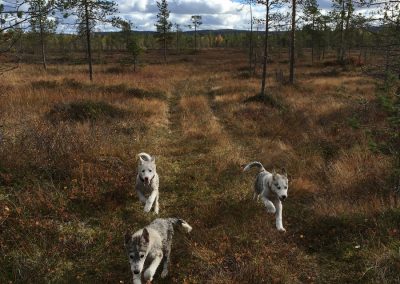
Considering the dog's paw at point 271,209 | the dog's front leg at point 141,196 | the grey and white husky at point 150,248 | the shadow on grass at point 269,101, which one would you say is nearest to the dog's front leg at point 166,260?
the grey and white husky at point 150,248

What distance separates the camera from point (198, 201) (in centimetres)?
830

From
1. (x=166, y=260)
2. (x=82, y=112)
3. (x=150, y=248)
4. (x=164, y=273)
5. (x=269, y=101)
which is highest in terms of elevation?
(x=82, y=112)

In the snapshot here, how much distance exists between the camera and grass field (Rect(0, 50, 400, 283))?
5.65 metres

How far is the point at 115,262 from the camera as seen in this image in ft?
19.4

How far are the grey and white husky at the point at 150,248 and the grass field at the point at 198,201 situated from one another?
366mm

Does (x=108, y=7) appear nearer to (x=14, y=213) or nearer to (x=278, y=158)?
(x=278, y=158)

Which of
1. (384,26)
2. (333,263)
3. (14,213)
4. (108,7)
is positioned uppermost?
(108,7)

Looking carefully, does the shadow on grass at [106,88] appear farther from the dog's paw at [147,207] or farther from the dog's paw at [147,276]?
the dog's paw at [147,276]

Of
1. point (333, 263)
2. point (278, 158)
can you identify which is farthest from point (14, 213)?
point (278, 158)

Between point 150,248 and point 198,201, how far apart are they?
3.06 metres

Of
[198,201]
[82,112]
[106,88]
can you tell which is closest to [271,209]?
[198,201]

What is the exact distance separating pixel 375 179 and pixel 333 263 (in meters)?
3.38

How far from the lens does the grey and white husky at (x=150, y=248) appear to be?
4992 millimetres

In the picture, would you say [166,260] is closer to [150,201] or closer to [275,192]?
[150,201]
